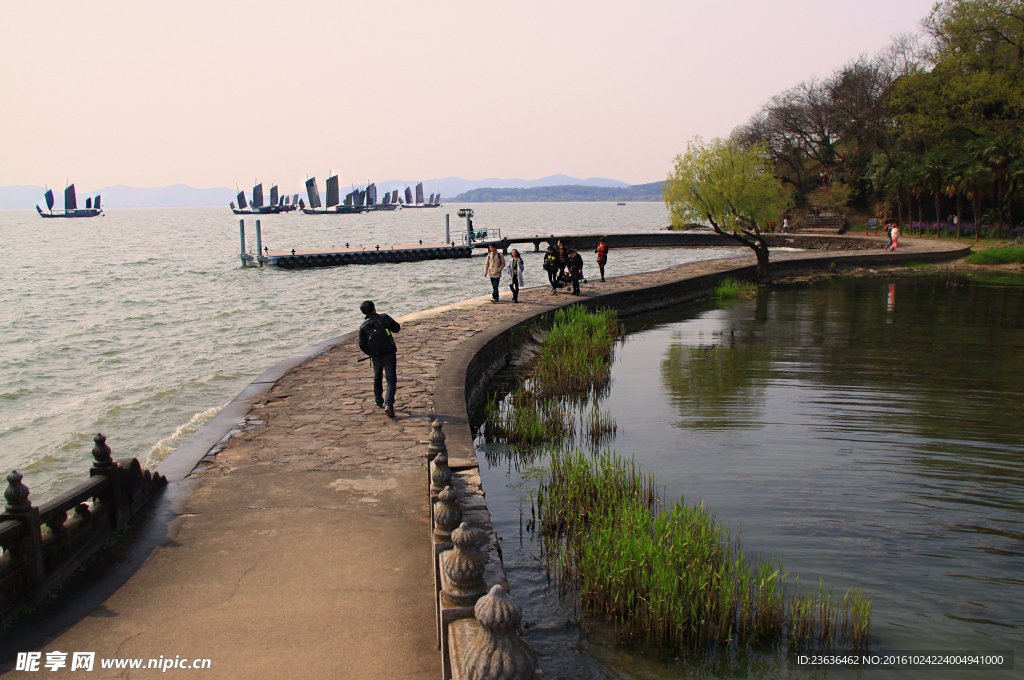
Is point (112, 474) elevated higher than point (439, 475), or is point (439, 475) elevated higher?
point (439, 475)

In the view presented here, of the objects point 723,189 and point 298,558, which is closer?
point 298,558

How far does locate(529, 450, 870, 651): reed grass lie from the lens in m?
5.38

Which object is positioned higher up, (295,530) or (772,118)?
(772,118)

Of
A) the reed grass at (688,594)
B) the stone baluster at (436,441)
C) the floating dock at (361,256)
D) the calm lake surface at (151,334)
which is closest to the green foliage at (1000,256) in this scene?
the calm lake surface at (151,334)

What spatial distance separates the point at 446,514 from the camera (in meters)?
4.76

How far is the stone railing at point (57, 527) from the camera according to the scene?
4.66 metres

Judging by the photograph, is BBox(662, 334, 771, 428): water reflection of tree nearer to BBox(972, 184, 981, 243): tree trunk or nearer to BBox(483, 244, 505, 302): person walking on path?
BBox(483, 244, 505, 302): person walking on path

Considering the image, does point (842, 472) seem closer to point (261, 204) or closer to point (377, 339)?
point (377, 339)

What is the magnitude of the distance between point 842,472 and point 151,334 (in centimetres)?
2349

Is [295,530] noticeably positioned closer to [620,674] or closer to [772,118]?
[620,674]

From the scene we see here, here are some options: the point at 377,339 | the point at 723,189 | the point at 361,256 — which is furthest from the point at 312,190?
the point at 377,339

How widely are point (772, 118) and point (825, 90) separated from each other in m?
5.23

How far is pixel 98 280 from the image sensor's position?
145 ft

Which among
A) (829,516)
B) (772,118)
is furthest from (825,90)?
(829,516)
